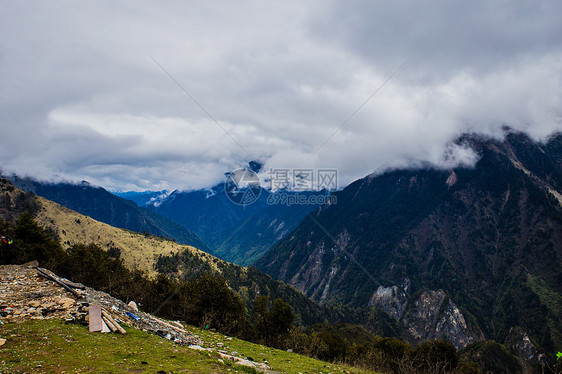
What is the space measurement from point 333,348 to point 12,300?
73.5m

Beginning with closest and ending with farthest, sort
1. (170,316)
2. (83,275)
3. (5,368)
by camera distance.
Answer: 1. (5,368)
2. (170,316)
3. (83,275)

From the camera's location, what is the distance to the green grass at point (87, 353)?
18.6 metres

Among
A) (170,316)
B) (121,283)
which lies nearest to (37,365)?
(170,316)

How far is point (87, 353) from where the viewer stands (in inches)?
824

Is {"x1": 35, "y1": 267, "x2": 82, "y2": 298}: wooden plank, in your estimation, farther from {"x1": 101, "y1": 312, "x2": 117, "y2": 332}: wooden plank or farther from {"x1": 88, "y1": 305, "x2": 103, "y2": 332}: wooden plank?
{"x1": 101, "y1": 312, "x2": 117, "y2": 332}: wooden plank

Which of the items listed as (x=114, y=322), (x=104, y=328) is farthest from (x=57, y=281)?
(x=104, y=328)

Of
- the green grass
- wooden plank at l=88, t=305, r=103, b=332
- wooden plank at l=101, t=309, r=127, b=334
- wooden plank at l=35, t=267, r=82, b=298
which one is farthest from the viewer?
wooden plank at l=35, t=267, r=82, b=298

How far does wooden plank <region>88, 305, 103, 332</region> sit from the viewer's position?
26203 millimetres

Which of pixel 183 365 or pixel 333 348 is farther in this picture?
pixel 333 348

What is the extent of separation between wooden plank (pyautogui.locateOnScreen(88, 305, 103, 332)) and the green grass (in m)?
0.57

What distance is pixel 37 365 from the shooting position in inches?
724

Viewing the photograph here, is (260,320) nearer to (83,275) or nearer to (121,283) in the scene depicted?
(121,283)

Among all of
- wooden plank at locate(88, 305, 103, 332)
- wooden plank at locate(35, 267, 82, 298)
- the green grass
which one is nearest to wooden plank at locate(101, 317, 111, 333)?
wooden plank at locate(88, 305, 103, 332)

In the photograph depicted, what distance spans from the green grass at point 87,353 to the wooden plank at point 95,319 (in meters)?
0.57
